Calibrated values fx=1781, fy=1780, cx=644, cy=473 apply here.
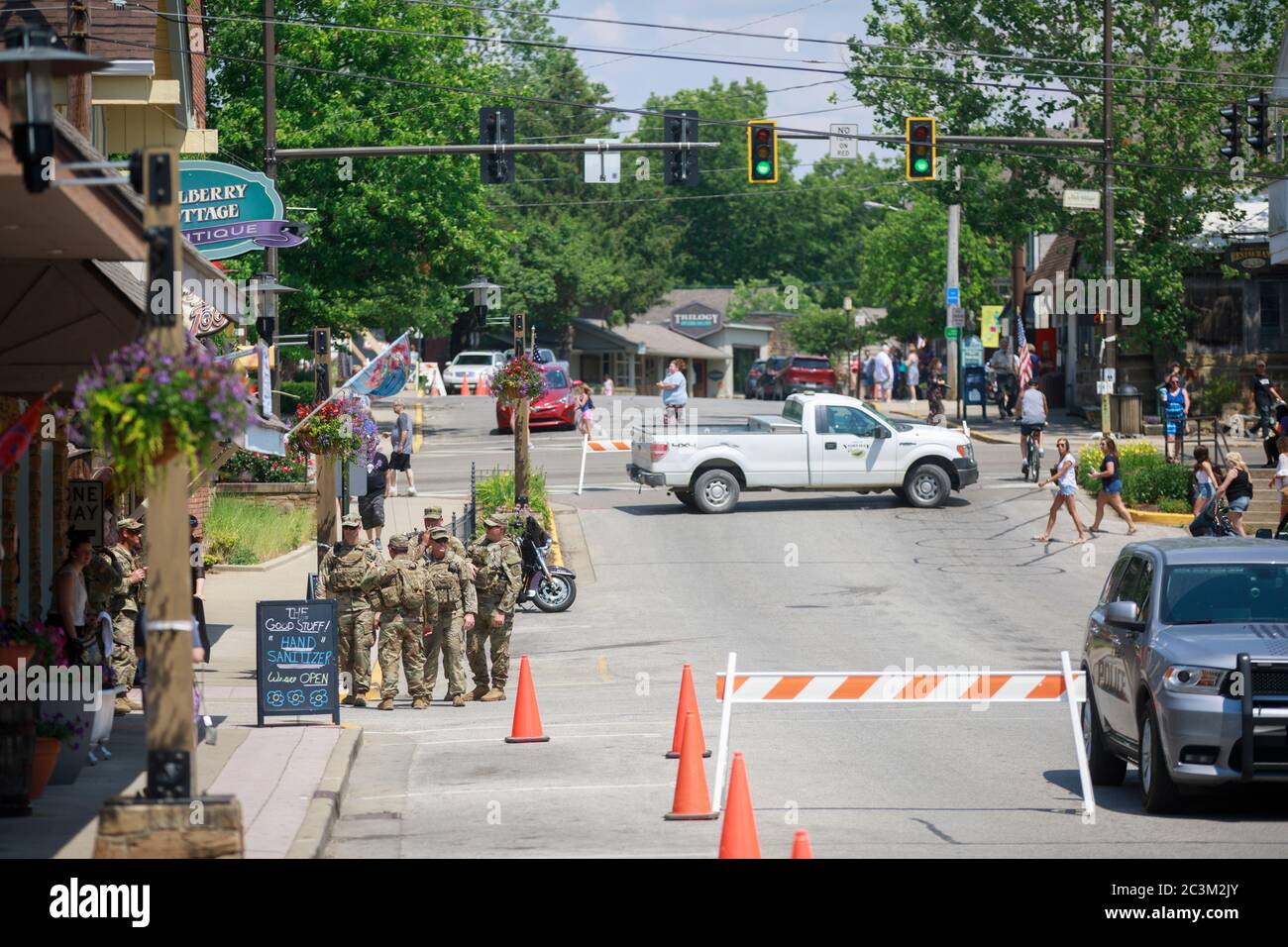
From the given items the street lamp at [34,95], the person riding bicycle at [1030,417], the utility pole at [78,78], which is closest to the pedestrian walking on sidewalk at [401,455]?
the person riding bicycle at [1030,417]

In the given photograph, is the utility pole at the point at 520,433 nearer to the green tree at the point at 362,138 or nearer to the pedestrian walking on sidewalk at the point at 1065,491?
the pedestrian walking on sidewalk at the point at 1065,491

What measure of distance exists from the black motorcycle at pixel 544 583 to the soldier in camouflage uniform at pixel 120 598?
7.06 m

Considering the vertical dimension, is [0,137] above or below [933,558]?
above

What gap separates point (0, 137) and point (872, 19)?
3926 centimetres

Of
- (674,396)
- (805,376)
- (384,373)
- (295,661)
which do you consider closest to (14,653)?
(295,661)

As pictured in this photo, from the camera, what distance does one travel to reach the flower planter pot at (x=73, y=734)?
502 inches

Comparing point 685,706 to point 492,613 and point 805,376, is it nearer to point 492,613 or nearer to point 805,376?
point 492,613

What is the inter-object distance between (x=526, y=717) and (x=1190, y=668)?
20.5 feet

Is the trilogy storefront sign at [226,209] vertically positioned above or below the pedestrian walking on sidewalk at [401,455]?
above

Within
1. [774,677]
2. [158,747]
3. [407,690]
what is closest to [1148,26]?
[407,690]

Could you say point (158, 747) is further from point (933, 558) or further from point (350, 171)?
point (350, 171)

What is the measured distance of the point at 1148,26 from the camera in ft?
143

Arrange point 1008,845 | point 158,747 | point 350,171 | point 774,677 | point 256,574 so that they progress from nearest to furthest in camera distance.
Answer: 1. point 158,747
2. point 1008,845
3. point 774,677
4. point 256,574
5. point 350,171

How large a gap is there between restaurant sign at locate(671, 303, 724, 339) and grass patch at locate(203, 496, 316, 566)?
227 ft
